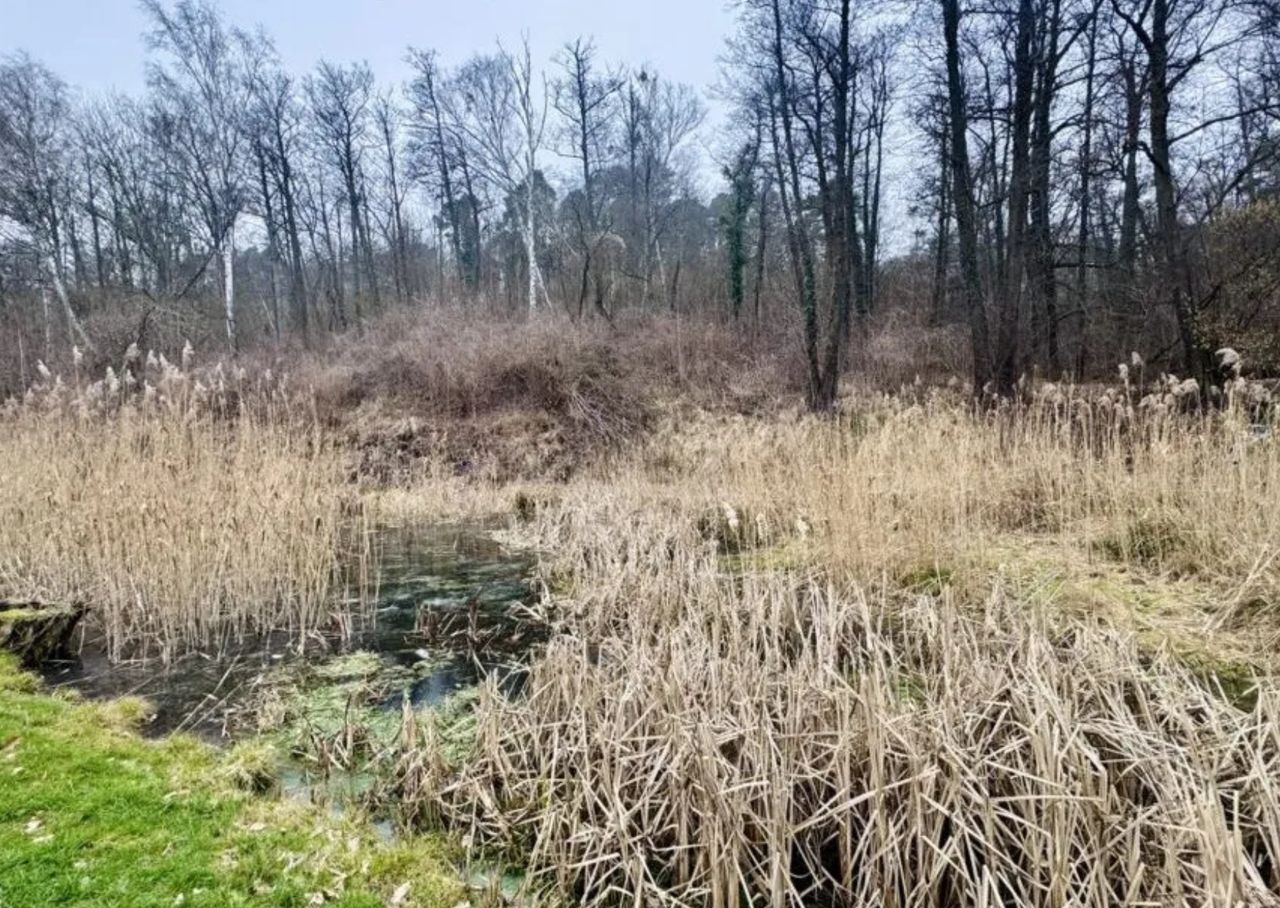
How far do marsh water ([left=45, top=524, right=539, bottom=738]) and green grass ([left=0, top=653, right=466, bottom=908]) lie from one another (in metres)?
0.51

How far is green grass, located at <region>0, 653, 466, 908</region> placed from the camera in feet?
5.93

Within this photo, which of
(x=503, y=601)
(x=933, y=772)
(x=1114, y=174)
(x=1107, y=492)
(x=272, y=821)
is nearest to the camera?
(x=933, y=772)

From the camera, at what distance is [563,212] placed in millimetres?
20297

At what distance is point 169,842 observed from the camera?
6.63 ft

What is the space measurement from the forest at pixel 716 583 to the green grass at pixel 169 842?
0.05ft

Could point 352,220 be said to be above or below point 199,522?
above

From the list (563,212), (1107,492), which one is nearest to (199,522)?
(1107,492)

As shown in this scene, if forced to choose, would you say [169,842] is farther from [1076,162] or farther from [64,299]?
[64,299]

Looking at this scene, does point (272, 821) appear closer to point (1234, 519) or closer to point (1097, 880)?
point (1097, 880)

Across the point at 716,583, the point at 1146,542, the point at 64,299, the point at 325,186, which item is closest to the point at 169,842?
the point at 716,583

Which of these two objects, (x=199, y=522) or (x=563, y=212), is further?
(x=563, y=212)

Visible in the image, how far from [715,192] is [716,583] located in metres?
21.9

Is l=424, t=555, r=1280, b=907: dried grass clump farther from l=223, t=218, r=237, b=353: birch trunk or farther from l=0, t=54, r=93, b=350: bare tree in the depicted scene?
l=223, t=218, r=237, b=353: birch trunk

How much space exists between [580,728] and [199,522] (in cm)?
325
